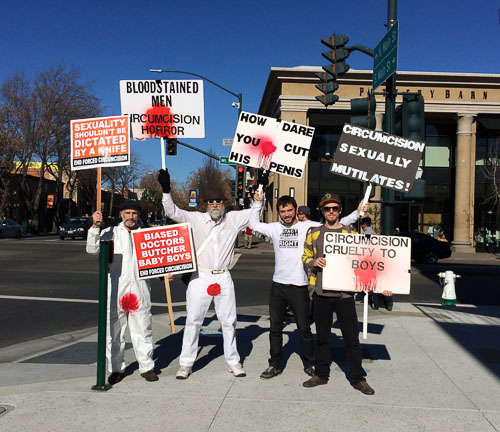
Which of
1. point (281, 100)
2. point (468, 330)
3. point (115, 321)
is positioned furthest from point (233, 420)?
point (281, 100)

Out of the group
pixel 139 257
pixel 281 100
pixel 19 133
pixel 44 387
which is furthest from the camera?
pixel 19 133

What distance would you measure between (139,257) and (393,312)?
590cm

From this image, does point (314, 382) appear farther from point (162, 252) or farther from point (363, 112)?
point (363, 112)

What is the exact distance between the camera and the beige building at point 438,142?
32.0 meters

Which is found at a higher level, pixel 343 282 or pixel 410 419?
pixel 343 282

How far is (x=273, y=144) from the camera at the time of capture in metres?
6.00

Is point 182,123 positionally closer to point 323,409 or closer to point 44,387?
point 44,387

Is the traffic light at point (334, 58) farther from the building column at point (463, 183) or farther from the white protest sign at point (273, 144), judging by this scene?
the building column at point (463, 183)

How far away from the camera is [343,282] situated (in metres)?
5.06

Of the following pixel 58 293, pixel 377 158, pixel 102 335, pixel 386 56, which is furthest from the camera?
pixel 58 293

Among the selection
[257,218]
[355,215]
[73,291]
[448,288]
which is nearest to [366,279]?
[355,215]

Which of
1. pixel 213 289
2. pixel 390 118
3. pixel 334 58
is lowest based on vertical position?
pixel 213 289

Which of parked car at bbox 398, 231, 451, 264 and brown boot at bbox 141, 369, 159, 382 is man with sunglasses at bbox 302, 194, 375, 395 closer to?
brown boot at bbox 141, 369, 159, 382

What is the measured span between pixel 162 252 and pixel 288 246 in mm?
1310
